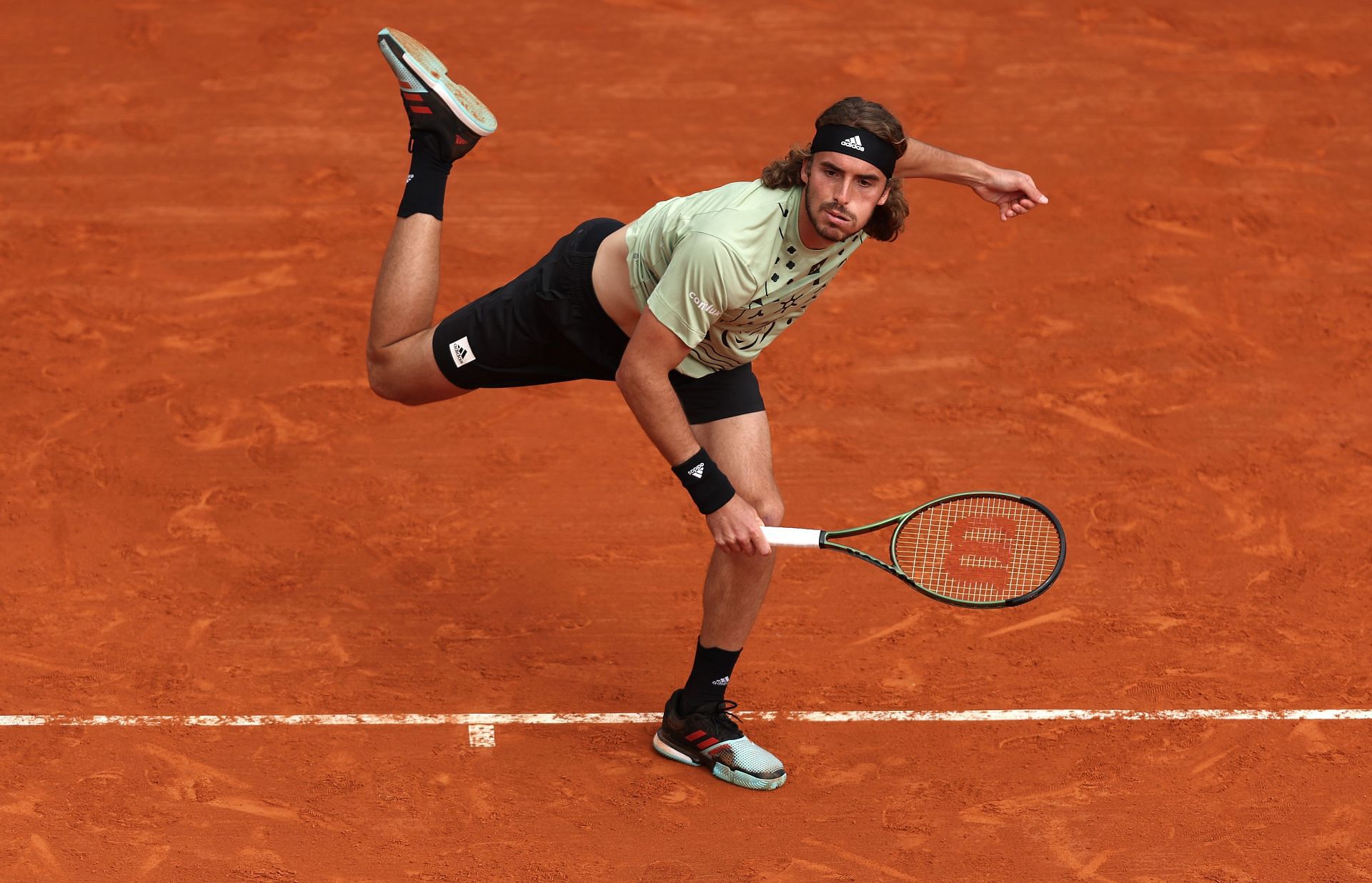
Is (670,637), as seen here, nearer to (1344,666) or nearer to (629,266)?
(629,266)

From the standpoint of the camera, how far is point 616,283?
5500mm

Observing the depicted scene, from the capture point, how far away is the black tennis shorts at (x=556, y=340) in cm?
560

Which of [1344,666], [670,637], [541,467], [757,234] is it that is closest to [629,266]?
[757,234]

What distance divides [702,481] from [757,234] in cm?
79

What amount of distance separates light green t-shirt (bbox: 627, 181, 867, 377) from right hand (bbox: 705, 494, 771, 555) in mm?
550

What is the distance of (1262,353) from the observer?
8.32 metres

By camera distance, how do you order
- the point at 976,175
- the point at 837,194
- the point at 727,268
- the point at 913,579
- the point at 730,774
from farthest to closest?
1. the point at 976,175
2. the point at 730,774
3. the point at 913,579
4. the point at 837,194
5. the point at 727,268

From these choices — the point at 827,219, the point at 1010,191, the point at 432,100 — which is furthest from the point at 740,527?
the point at 432,100

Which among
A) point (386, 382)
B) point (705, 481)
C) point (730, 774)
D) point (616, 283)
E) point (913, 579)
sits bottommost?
point (730, 774)

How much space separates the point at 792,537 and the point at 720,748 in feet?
3.58

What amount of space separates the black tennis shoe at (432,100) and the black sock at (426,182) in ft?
0.10

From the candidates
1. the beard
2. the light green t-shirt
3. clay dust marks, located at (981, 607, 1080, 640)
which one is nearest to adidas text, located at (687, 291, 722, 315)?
the light green t-shirt

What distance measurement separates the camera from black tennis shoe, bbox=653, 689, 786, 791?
5648 mm

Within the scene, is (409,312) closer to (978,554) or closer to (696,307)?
(696,307)
